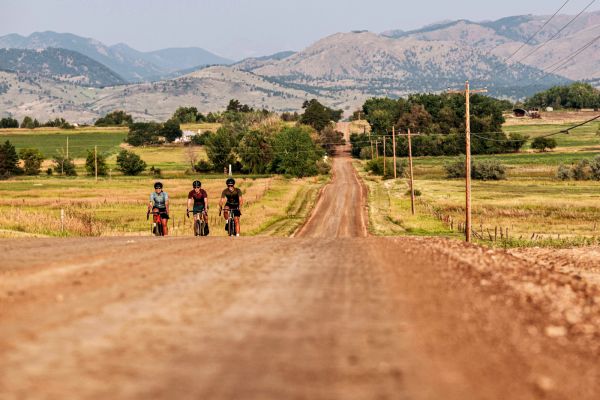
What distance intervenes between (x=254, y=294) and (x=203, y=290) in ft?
2.38

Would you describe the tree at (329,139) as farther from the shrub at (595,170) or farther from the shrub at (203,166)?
the shrub at (595,170)

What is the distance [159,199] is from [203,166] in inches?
4401

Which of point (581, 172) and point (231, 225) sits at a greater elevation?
point (231, 225)

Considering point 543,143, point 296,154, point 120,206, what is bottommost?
point 120,206

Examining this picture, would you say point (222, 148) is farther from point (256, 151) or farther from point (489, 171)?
point (489, 171)

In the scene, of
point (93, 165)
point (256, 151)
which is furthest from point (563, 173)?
point (93, 165)

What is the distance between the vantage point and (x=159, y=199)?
2478 centimetres

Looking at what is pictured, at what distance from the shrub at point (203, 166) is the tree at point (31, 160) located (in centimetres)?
2819

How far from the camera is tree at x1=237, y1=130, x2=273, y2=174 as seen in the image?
130500mm

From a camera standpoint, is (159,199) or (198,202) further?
(198,202)

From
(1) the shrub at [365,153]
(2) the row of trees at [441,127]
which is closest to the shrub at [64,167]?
(2) the row of trees at [441,127]

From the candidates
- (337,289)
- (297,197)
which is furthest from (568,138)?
(337,289)

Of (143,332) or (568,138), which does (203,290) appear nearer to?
(143,332)

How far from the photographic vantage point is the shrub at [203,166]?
444 feet
